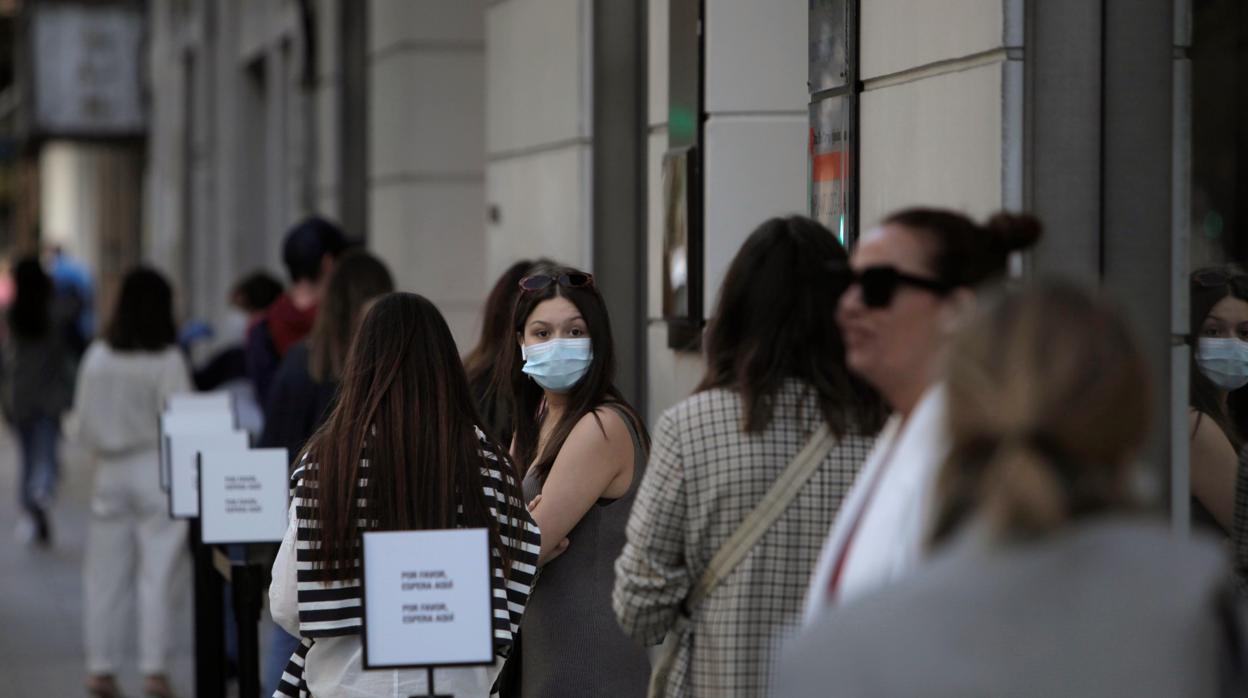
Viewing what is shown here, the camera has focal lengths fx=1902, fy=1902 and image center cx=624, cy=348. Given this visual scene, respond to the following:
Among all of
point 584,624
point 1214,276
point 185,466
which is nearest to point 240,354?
point 185,466

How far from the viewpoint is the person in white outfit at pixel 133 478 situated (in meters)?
8.67

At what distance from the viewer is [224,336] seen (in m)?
18.4

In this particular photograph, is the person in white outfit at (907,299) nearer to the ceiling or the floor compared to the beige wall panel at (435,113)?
nearer to the floor

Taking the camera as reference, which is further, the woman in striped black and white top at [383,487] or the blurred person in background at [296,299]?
the blurred person in background at [296,299]

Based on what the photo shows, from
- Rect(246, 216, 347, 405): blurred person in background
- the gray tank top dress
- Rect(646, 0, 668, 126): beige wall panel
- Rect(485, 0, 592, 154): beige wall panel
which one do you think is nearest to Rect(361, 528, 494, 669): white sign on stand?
the gray tank top dress

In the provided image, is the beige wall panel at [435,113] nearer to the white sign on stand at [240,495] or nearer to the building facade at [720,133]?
the building facade at [720,133]

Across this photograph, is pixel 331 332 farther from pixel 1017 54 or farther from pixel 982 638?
pixel 982 638

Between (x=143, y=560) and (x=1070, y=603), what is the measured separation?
7289 millimetres

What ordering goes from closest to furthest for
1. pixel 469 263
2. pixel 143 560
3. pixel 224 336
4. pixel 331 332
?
pixel 331 332 < pixel 143 560 < pixel 469 263 < pixel 224 336

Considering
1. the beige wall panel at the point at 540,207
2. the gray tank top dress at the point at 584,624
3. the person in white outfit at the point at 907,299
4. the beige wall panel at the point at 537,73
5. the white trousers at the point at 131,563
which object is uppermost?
the beige wall panel at the point at 537,73

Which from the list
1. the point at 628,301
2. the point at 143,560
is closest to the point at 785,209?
the point at 628,301

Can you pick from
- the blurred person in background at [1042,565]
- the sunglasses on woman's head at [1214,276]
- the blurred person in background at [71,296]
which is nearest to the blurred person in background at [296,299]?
the sunglasses on woman's head at [1214,276]

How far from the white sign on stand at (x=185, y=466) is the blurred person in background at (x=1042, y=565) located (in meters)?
4.53

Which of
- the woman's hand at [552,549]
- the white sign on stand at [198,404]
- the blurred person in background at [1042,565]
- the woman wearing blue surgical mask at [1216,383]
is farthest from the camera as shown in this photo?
the white sign on stand at [198,404]
